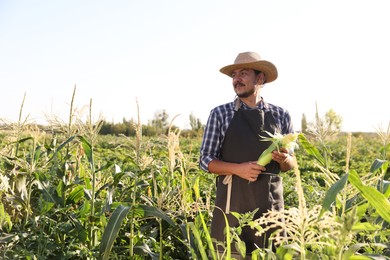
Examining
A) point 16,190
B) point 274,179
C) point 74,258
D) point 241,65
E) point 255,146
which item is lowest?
point 74,258

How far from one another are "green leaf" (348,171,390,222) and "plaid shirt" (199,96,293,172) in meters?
1.42

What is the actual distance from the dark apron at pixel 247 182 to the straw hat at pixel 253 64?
1.13 ft

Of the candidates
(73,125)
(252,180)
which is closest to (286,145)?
(252,180)

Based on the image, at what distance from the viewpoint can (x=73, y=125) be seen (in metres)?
3.04

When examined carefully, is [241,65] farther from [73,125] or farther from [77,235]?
[77,235]

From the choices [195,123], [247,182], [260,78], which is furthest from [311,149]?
[195,123]

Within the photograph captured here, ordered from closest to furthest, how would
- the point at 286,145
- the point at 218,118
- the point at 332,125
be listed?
the point at 332,125 < the point at 286,145 < the point at 218,118

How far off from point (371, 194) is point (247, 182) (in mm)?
1324

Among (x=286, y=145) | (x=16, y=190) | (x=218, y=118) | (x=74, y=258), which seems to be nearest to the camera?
(x=286, y=145)

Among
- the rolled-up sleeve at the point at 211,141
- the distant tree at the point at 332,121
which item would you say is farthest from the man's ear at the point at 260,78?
the distant tree at the point at 332,121

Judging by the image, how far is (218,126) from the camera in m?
3.01

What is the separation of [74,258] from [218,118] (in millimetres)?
1230

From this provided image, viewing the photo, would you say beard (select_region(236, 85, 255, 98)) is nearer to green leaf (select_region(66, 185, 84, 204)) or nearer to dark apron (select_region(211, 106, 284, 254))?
dark apron (select_region(211, 106, 284, 254))

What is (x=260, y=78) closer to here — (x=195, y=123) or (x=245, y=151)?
(x=245, y=151)
